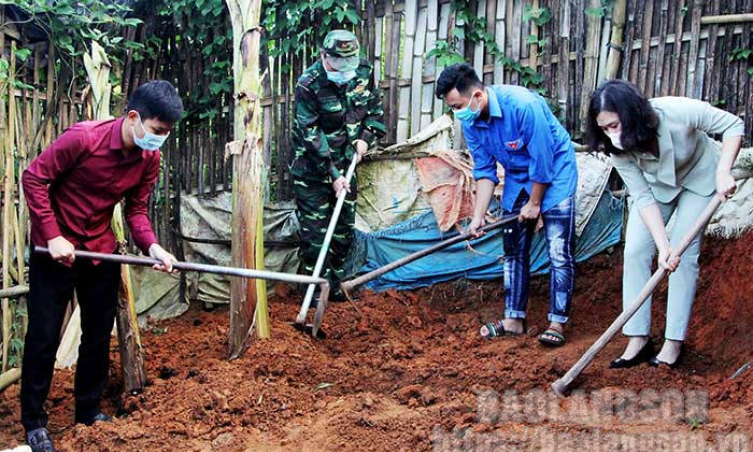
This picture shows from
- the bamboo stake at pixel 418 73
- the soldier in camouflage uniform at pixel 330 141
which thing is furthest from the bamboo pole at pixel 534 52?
the soldier in camouflage uniform at pixel 330 141

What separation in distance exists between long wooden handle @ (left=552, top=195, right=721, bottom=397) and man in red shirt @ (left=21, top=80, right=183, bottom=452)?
208cm

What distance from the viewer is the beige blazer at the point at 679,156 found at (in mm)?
3965

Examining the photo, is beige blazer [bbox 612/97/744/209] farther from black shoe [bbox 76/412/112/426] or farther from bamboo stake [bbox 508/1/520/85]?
Answer: black shoe [bbox 76/412/112/426]

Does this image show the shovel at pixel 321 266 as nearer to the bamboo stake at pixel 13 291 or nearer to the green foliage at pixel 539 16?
the green foliage at pixel 539 16

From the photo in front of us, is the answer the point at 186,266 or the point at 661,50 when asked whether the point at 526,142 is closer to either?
the point at 661,50

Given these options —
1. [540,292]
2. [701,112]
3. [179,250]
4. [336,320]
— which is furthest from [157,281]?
[701,112]

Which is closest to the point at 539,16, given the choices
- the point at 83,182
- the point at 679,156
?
the point at 679,156

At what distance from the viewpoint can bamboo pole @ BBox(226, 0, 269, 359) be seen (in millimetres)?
4637

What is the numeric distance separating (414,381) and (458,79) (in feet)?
5.80

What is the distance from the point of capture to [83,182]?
3.88 metres

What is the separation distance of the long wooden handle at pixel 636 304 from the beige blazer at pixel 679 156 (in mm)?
215

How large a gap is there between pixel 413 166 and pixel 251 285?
1.88 m

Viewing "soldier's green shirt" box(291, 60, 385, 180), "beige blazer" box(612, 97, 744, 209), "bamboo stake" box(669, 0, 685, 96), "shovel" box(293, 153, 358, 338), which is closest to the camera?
"beige blazer" box(612, 97, 744, 209)

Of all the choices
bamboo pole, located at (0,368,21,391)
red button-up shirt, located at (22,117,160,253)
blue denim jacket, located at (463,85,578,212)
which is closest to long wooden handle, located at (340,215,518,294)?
blue denim jacket, located at (463,85,578,212)
